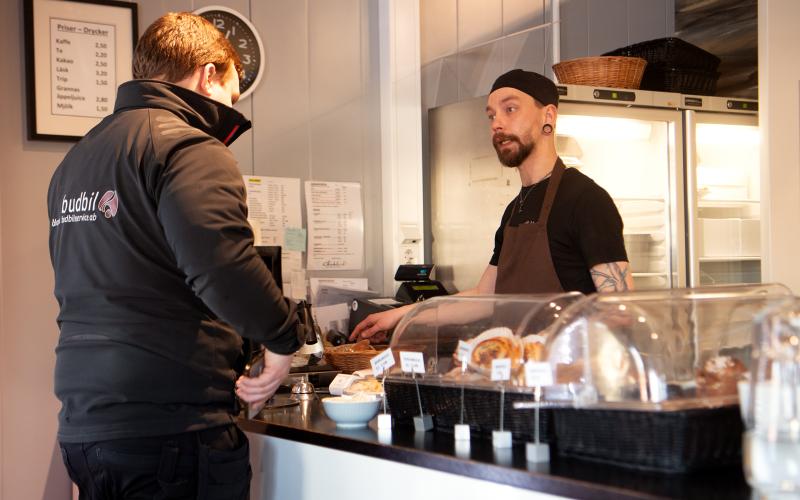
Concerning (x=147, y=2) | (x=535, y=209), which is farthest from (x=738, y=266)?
(x=147, y=2)

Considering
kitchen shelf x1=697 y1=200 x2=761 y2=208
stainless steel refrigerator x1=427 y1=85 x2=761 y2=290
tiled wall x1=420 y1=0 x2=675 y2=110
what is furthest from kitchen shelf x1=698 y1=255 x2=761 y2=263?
tiled wall x1=420 y1=0 x2=675 y2=110

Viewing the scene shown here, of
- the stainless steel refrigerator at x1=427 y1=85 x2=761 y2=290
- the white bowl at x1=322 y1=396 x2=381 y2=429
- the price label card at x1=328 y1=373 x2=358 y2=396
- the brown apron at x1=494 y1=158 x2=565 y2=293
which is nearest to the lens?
the white bowl at x1=322 y1=396 x2=381 y2=429

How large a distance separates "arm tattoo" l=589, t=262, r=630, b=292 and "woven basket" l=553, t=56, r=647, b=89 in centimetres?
170

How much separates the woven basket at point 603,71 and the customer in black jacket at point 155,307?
8.62 feet

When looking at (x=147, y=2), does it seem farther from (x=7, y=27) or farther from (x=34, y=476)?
(x=34, y=476)

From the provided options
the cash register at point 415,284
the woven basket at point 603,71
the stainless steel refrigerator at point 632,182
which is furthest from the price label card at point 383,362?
the woven basket at point 603,71

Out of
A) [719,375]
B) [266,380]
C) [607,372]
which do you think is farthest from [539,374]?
[266,380]

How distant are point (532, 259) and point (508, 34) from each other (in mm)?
2365

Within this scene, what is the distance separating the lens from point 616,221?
296 cm

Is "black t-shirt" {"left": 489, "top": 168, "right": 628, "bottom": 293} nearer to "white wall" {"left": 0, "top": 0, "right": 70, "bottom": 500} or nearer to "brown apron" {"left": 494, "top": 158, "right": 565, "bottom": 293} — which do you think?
"brown apron" {"left": 494, "top": 158, "right": 565, "bottom": 293}

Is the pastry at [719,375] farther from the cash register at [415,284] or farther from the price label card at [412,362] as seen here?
the cash register at [415,284]

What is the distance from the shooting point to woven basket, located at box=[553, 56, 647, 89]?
4320 millimetres

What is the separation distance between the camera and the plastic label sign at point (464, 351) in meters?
2.11

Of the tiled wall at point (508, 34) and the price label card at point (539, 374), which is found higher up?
the tiled wall at point (508, 34)
